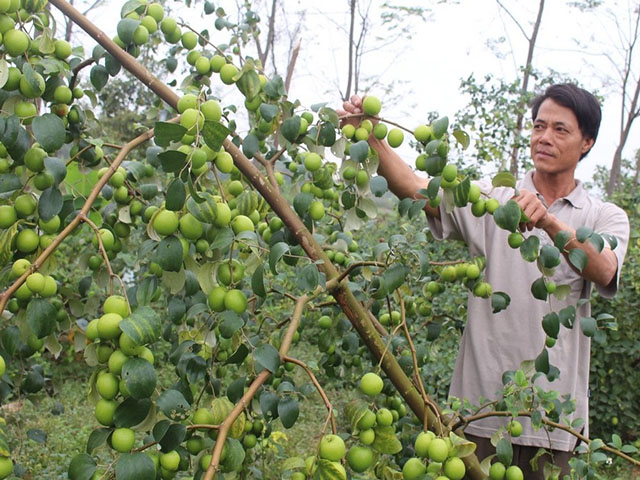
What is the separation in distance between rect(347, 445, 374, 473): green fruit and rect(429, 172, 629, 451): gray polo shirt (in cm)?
111

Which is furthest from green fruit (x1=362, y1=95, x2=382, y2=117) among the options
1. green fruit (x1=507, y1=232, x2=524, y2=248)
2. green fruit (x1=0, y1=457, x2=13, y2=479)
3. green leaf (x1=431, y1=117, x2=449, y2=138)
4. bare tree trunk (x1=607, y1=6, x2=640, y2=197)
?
bare tree trunk (x1=607, y1=6, x2=640, y2=197)

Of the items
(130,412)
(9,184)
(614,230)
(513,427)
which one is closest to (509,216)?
(513,427)

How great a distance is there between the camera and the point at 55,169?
2.67 feet

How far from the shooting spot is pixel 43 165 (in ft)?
2.86

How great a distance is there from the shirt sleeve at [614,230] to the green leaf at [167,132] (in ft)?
4.80

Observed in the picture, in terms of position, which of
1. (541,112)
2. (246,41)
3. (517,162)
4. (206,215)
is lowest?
(206,215)

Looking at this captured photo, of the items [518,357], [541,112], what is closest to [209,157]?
[518,357]

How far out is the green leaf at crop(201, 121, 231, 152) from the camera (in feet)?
2.35

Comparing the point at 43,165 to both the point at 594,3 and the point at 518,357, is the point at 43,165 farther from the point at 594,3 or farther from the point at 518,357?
the point at 594,3

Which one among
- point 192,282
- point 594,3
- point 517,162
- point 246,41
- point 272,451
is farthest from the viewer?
point 594,3

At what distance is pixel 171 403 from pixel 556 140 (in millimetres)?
1677

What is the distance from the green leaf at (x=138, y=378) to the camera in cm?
65

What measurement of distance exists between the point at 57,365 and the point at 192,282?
14.6 ft

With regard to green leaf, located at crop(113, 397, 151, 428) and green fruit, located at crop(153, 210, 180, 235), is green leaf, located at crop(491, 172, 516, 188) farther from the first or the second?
green leaf, located at crop(113, 397, 151, 428)
